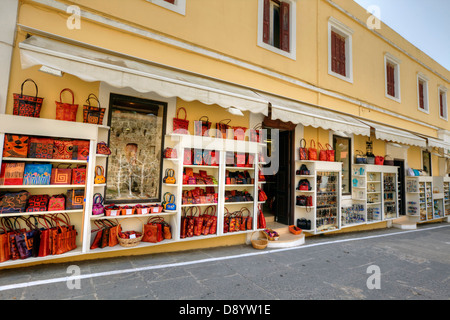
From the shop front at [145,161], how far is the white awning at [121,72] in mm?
19

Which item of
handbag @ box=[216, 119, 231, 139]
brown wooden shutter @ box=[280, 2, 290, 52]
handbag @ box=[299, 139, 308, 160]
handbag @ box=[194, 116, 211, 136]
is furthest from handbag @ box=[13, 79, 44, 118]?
brown wooden shutter @ box=[280, 2, 290, 52]

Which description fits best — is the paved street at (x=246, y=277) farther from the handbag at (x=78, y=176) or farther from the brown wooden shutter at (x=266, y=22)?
the brown wooden shutter at (x=266, y=22)

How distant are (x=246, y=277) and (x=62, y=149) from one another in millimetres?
3795

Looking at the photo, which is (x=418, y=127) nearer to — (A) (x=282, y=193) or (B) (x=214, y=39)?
(A) (x=282, y=193)

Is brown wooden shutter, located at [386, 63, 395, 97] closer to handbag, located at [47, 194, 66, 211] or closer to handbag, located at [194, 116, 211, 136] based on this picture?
handbag, located at [194, 116, 211, 136]

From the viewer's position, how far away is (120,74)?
149 inches

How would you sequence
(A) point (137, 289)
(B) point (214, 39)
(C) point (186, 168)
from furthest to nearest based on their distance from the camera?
1. (B) point (214, 39)
2. (C) point (186, 168)
3. (A) point (137, 289)

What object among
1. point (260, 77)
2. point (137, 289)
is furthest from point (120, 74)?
point (260, 77)

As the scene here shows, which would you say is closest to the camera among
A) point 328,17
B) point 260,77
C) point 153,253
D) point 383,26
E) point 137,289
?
point 137,289

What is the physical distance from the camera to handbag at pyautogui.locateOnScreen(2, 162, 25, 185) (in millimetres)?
3406

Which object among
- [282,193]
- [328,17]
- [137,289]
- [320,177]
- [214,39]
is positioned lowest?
[137,289]

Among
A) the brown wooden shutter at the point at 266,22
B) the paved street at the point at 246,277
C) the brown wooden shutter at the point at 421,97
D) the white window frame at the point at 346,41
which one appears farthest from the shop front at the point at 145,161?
the brown wooden shutter at the point at 421,97

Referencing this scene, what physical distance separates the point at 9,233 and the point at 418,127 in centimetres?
1570

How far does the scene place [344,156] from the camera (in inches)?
329
